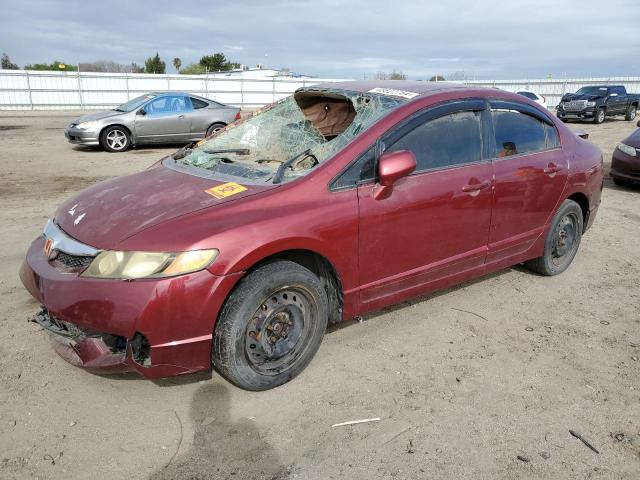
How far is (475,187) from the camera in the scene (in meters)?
3.64

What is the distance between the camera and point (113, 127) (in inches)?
471

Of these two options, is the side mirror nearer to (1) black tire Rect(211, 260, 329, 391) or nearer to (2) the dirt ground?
(1) black tire Rect(211, 260, 329, 391)

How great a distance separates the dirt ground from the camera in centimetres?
238

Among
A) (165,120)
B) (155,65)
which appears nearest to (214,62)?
(155,65)

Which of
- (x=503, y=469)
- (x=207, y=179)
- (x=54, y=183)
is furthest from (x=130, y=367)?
(x=54, y=183)

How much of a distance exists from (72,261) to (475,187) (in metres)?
2.67

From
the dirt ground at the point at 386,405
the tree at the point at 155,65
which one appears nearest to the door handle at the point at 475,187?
the dirt ground at the point at 386,405

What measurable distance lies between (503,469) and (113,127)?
11.8m

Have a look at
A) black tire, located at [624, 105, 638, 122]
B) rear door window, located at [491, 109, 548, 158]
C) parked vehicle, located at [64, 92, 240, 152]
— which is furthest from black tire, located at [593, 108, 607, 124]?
rear door window, located at [491, 109, 548, 158]

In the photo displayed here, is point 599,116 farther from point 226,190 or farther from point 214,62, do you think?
point 214,62

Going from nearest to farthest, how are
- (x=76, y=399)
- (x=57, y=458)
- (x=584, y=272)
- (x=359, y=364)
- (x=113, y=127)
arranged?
(x=57, y=458)
(x=76, y=399)
(x=359, y=364)
(x=584, y=272)
(x=113, y=127)

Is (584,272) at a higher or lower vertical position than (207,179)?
lower

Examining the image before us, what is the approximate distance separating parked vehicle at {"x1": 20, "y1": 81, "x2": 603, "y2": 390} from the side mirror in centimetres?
1

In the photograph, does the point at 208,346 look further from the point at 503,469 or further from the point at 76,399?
the point at 503,469
